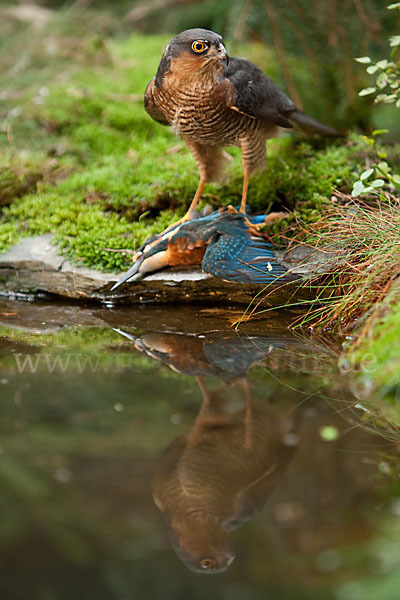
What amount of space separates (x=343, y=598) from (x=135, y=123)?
576 cm

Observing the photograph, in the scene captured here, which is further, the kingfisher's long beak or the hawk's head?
the kingfisher's long beak

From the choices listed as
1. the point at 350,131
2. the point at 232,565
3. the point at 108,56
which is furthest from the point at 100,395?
the point at 108,56

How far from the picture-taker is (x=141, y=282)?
4.09 metres

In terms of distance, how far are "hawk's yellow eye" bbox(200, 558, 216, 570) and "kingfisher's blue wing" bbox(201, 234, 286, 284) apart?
217 centimetres

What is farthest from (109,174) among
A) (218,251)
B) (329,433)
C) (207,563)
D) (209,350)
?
(207,563)

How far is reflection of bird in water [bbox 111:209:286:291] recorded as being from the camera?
3.66 meters

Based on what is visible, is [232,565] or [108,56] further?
[108,56]

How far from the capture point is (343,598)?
57.4 inches

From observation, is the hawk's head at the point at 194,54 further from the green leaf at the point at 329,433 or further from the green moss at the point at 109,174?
the green leaf at the point at 329,433

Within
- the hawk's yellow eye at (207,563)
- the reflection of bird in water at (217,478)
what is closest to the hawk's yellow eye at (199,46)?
the reflection of bird in water at (217,478)

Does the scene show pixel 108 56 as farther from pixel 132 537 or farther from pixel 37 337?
pixel 132 537

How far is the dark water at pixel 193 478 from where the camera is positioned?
1537mm

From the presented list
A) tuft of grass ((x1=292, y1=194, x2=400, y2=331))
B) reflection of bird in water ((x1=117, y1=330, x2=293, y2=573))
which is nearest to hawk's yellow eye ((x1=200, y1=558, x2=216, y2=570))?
reflection of bird in water ((x1=117, y1=330, x2=293, y2=573))

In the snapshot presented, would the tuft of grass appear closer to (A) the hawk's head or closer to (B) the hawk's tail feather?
(B) the hawk's tail feather
